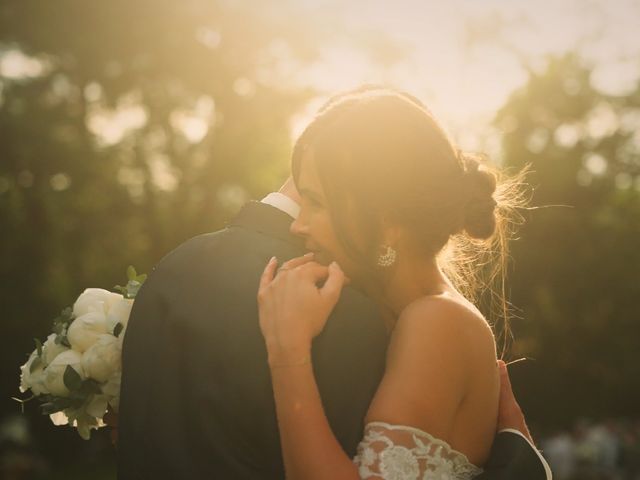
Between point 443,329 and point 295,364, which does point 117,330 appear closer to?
point 295,364

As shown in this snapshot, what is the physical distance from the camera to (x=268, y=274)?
2.47m

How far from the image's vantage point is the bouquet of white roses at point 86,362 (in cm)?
306

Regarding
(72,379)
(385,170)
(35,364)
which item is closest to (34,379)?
(35,364)

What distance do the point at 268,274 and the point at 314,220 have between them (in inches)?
12.0

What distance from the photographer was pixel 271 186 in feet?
83.7

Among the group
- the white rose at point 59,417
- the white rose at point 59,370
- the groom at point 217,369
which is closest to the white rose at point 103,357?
the white rose at point 59,370

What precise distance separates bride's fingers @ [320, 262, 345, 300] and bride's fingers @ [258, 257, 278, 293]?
0.16 metres

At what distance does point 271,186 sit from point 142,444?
23124 millimetres

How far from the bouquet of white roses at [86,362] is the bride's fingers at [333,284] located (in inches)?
35.6

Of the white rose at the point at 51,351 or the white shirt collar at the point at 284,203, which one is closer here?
the white shirt collar at the point at 284,203

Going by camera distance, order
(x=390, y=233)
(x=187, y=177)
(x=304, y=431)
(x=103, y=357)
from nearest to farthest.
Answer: (x=304, y=431)
(x=390, y=233)
(x=103, y=357)
(x=187, y=177)

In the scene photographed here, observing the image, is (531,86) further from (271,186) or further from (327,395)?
(327,395)

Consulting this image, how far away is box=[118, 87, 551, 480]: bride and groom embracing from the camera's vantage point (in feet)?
7.82

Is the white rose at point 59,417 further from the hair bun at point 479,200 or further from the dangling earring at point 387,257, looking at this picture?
the hair bun at point 479,200
